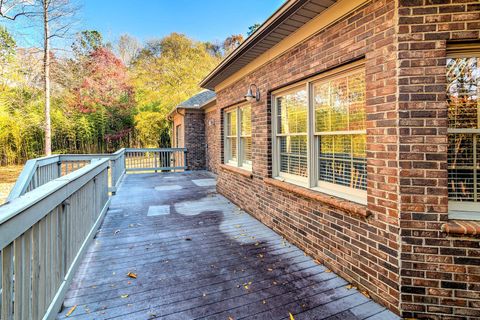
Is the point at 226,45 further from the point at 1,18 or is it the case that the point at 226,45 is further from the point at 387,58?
the point at 387,58

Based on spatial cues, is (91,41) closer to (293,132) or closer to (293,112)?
(293,112)

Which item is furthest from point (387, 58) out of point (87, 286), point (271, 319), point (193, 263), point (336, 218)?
point (87, 286)

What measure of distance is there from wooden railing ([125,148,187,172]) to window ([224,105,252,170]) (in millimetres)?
5270

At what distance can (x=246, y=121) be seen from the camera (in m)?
5.76

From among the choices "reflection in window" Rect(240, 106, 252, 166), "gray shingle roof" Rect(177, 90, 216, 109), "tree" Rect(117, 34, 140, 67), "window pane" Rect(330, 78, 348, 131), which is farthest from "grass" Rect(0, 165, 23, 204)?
"tree" Rect(117, 34, 140, 67)

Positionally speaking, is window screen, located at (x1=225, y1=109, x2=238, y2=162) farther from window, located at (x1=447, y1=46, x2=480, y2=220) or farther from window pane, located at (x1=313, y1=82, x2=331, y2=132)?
window, located at (x1=447, y1=46, x2=480, y2=220)

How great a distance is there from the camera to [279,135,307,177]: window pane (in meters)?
3.75

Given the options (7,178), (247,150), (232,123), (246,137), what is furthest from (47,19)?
(247,150)

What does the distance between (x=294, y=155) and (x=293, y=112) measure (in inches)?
25.9

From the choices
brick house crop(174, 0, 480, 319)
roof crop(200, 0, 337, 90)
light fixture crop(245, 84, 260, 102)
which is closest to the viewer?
brick house crop(174, 0, 480, 319)

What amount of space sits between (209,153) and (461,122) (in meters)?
9.73

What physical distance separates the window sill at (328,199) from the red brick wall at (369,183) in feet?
0.23

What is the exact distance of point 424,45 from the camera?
2139mm

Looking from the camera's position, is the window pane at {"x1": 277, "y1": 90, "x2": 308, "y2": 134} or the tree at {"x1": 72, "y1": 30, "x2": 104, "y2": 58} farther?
the tree at {"x1": 72, "y1": 30, "x2": 104, "y2": 58}
